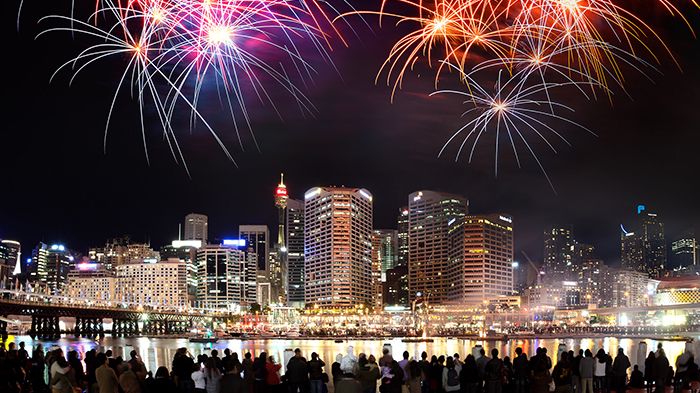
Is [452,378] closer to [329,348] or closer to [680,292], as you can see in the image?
[329,348]

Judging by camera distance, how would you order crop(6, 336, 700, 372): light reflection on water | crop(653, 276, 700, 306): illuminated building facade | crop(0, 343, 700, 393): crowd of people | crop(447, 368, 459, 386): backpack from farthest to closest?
crop(653, 276, 700, 306): illuminated building facade, crop(6, 336, 700, 372): light reflection on water, crop(447, 368, 459, 386): backpack, crop(0, 343, 700, 393): crowd of people

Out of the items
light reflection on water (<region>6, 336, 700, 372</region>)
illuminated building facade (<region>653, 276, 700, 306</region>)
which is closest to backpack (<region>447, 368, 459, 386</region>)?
light reflection on water (<region>6, 336, 700, 372</region>)

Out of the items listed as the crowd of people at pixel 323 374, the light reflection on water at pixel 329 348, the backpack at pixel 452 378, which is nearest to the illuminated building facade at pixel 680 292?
the light reflection on water at pixel 329 348

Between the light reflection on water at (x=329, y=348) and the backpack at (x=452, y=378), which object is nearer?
the backpack at (x=452, y=378)

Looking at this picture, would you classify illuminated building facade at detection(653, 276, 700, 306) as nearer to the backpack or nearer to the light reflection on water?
the light reflection on water

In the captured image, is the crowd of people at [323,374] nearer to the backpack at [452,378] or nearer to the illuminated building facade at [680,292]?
the backpack at [452,378]

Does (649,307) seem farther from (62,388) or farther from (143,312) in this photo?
(62,388)

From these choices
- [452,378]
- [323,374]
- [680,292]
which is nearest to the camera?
[452,378]

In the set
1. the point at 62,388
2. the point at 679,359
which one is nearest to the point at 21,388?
the point at 62,388

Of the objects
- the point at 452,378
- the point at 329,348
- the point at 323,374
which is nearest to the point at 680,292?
the point at 329,348
